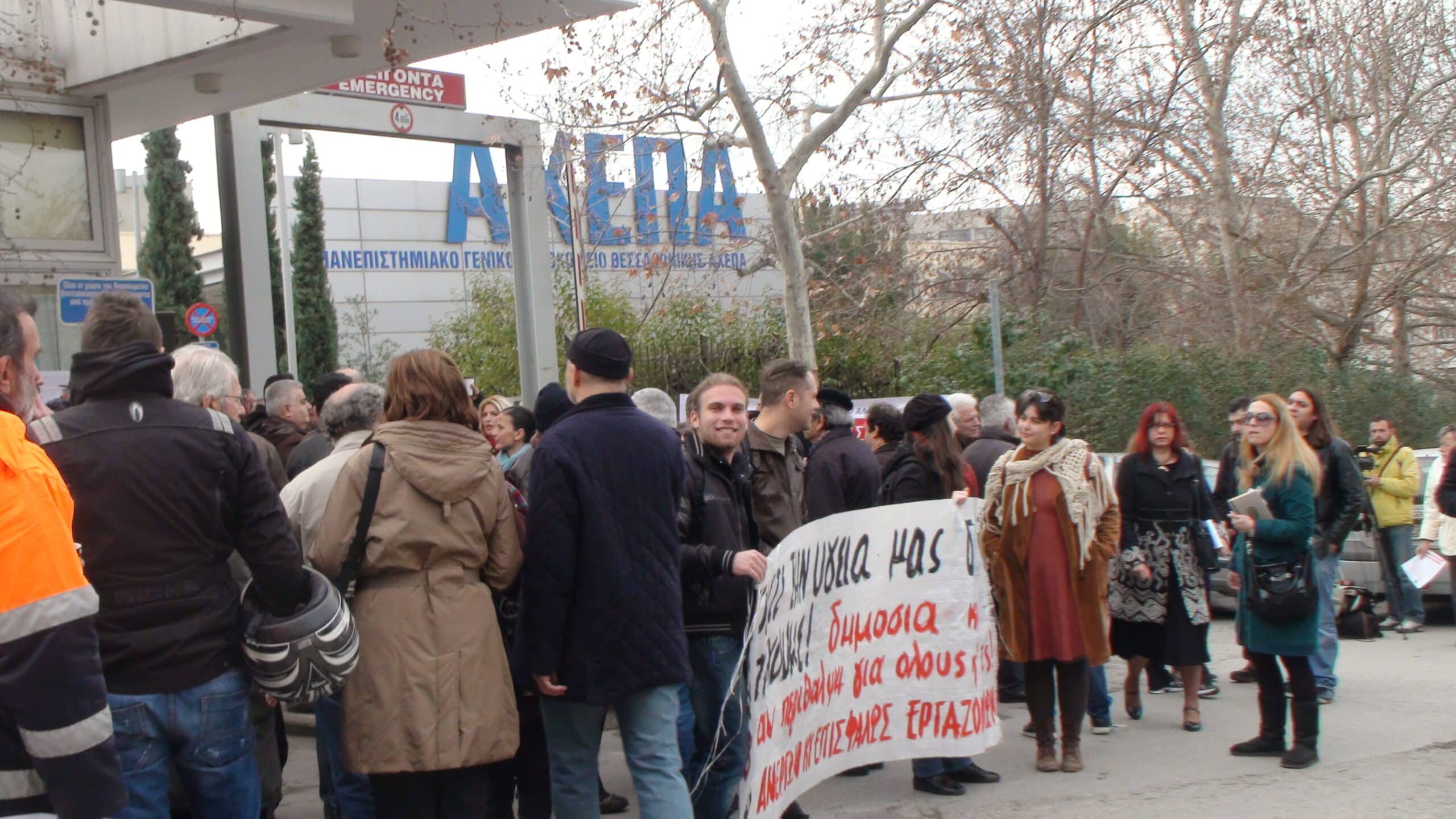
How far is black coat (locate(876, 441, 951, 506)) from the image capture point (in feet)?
21.8

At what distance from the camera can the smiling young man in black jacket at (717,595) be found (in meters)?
5.07

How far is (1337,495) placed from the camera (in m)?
8.04

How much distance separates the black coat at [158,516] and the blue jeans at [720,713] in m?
1.85

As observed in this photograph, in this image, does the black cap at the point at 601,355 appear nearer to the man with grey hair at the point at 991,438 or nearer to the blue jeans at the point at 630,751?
the blue jeans at the point at 630,751

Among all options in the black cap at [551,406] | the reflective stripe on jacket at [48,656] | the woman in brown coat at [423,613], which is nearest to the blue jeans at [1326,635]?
the black cap at [551,406]

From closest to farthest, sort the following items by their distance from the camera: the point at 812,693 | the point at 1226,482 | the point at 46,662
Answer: the point at 46,662 → the point at 812,693 → the point at 1226,482

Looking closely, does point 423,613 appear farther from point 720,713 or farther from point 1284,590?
point 1284,590

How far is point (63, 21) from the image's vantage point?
1038 centimetres

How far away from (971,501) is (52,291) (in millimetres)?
7604

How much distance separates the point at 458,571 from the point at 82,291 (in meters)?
6.59

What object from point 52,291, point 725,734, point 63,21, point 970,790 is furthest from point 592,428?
point 63,21

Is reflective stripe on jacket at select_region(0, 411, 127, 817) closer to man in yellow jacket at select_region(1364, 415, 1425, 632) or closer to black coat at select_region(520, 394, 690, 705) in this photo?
black coat at select_region(520, 394, 690, 705)

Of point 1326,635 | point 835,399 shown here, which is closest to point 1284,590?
point 1326,635

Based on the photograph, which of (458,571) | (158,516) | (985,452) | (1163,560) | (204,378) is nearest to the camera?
→ (158,516)
